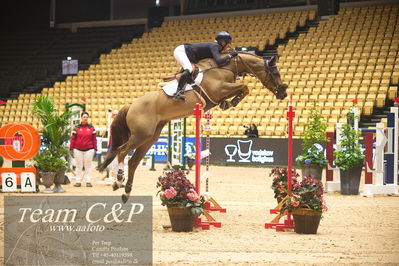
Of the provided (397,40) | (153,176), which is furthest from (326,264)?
(397,40)

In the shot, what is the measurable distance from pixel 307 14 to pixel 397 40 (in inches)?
193

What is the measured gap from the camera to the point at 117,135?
31.3 ft

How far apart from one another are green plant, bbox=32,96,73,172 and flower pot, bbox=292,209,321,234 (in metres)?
5.77

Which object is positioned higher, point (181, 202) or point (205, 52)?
point (205, 52)

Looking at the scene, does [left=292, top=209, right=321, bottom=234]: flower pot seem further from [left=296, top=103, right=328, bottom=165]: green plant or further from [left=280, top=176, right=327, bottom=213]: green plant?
[left=296, top=103, right=328, bottom=165]: green plant

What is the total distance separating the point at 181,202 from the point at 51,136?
5.34 meters

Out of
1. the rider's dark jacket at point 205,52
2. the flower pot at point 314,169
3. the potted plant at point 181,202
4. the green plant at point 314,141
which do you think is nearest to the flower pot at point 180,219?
the potted plant at point 181,202

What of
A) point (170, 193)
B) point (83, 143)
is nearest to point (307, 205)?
point (170, 193)

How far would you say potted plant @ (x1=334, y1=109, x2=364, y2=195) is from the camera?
12.3m

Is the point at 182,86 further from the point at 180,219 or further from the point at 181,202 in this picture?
the point at 180,219

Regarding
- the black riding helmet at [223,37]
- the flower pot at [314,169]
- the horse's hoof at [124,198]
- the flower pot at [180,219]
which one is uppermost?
the black riding helmet at [223,37]

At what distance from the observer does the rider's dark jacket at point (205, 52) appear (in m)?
8.79

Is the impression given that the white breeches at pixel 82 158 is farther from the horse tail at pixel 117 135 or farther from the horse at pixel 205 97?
the horse at pixel 205 97

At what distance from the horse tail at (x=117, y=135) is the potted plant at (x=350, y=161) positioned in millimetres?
4668
